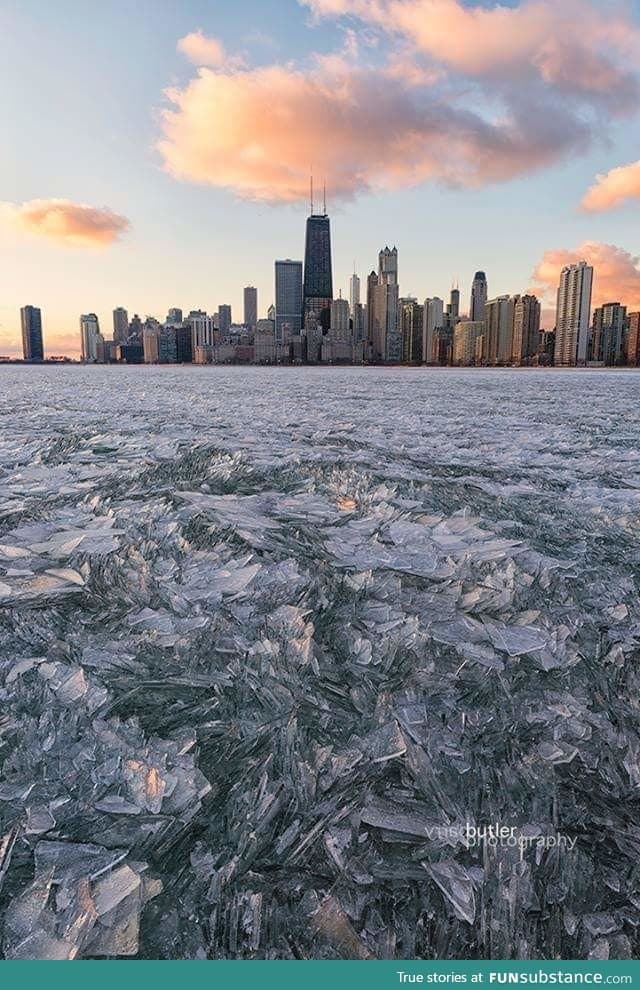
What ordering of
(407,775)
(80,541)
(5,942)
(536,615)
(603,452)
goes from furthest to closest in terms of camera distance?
(603,452) < (80,541) < (536,615) < (407,775) < (5,942)

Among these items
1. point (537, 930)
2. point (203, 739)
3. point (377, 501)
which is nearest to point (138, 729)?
point (203, 739)

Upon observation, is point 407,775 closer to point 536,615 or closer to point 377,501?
point 536,615

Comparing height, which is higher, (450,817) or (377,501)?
(377,501)

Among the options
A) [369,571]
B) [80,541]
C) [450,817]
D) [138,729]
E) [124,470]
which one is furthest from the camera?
[124,470]

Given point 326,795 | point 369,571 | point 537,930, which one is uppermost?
point 369,571

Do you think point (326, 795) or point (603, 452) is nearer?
point (326, 795)

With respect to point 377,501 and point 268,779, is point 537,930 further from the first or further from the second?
point 377,501

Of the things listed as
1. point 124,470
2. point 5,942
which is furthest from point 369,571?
point 124,470
